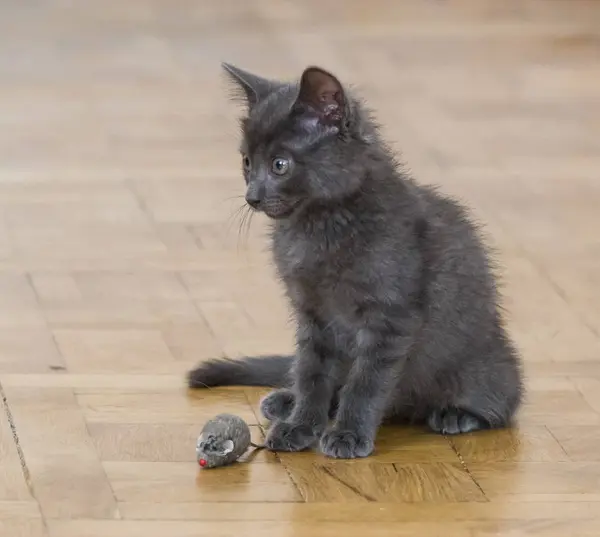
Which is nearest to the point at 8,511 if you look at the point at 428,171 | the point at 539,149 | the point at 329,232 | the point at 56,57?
the point at 329,232

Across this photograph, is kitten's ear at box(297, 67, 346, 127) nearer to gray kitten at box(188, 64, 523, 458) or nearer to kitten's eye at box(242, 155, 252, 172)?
gray kitten at box(188, 64, 523, 458)

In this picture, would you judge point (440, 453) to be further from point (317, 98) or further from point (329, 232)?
point (317, 98)

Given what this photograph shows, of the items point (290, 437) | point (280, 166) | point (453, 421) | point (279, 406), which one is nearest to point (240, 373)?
point (279, 406)

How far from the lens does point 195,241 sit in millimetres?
2945

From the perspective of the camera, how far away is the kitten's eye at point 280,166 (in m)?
1.90

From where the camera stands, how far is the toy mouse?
195 centimetres

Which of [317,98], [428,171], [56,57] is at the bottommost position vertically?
[56,57]

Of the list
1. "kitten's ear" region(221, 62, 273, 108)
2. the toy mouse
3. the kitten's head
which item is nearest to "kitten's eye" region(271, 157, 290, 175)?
the kitten's head

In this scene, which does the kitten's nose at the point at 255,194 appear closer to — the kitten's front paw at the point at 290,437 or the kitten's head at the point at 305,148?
the kitten's head at the point at 305,148

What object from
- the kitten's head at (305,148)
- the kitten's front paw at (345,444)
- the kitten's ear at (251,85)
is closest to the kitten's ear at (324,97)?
the kitten's head at (305,148)

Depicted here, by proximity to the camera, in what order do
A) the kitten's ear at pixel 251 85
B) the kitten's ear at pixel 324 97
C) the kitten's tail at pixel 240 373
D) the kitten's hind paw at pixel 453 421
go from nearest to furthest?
1. the kitten's ear at pixel 324 97
2. the kitten's ear at pixel 251 85
3. the kitten's hind paw at pixel 453 421
4. the kitten's tail at pixel 240 373

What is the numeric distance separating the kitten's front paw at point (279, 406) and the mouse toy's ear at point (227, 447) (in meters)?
0.17

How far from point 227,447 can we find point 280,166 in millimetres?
399

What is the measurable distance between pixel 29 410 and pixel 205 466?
1.11 feet
